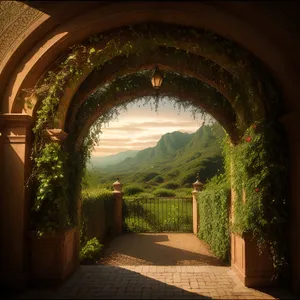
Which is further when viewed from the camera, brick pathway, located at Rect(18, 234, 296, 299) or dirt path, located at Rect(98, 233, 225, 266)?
dirt path, located at Rect(98, 233, 225, 266)

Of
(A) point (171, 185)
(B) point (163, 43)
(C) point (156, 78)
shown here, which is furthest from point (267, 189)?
(A) point (171, 185)

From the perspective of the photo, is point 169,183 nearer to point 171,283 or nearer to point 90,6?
point 171,283

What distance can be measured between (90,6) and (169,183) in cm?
1659

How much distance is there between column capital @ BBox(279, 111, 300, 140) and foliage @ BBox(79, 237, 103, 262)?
5452 millimetres

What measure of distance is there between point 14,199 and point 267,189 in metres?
4.09

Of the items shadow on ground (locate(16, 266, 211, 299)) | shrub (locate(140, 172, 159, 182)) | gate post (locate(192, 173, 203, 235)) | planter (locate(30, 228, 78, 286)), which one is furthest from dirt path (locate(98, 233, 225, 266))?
shrub (locate(140, 172, 159, 182))

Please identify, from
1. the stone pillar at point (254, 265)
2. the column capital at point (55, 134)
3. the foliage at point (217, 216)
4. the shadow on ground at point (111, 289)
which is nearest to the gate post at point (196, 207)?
the foliage at point (217, 216)

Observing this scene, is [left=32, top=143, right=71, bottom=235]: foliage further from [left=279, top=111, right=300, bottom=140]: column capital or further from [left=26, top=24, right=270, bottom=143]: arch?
[left=279, top=111, right=300, bottom=140]: column capital

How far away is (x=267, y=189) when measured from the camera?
18.1ft

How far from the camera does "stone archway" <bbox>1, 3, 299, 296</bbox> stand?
5.18 metres

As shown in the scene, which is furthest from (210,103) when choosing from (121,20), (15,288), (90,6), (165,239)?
(165,239)

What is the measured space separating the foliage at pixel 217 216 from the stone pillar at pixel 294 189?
6.83ft

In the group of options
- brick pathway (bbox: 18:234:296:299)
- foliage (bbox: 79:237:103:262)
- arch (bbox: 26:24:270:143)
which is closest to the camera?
brick pathway (bbox: 18:234:296:299)

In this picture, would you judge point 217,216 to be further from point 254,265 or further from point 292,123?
point 292,123
